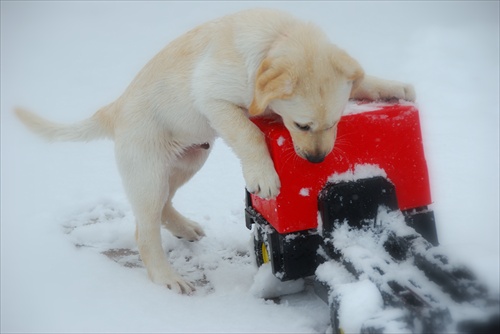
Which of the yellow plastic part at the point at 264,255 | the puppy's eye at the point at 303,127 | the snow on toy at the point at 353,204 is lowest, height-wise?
the yellow plastic part at the point at 264,255

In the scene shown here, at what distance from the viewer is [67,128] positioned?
2.85m

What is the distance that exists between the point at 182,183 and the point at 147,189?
415 mm

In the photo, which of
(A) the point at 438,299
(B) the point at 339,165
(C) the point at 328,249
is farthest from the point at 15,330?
(A) the point at 438,299

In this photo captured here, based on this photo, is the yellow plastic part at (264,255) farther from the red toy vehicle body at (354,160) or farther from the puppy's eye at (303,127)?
the puppy's eye at (303,127)

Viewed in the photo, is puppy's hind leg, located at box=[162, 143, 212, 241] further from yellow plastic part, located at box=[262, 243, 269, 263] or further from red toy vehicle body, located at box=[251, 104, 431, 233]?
red toy vehicle body, located at box=[251, 104, 431, 233]

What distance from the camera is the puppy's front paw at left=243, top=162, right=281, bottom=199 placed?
6.56 ft

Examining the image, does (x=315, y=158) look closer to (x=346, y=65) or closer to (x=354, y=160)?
(x=354, y=160)

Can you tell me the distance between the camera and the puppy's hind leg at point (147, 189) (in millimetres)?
2521

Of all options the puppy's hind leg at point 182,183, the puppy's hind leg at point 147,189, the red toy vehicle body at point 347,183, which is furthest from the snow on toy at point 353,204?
the puppy's hind leg at point 182,183

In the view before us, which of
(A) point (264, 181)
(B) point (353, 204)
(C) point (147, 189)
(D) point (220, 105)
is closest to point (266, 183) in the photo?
(A) point (264, 181)

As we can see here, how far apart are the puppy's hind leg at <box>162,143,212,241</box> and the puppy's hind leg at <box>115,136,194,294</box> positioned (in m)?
0.22

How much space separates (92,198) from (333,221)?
6.59ft

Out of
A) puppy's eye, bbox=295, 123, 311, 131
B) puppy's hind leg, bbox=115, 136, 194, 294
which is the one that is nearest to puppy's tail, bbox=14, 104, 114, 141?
puppy's hind leg, bbox=115, 136, 194, 294

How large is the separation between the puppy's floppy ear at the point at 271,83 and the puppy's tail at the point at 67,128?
107 centimetres
